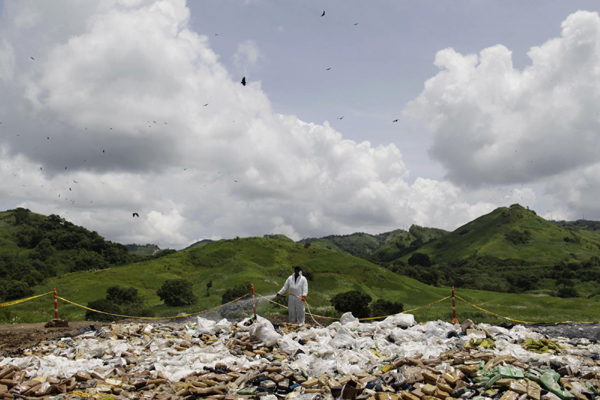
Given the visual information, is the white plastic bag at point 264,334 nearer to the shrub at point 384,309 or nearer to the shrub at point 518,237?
the shrub at point 384,309

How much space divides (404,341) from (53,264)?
67.1m

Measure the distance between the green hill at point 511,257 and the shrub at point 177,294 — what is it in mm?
43659

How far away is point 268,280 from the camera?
37.4 m

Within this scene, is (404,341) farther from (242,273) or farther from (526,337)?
(242,273)

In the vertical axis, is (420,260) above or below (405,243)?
below

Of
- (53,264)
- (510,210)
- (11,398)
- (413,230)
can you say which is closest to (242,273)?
(11,398)

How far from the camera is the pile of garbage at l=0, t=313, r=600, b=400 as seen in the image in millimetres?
6824

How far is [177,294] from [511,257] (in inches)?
3692

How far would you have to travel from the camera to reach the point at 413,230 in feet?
604

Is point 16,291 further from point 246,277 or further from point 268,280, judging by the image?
point 268,280

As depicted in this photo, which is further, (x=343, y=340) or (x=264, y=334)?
(x=343, y=340)

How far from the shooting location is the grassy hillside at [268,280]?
90.8ft

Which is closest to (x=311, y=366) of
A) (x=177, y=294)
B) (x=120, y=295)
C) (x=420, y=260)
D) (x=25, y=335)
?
(x=25, y=335)

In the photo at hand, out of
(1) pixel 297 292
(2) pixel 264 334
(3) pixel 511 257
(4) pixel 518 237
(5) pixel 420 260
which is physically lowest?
(2) pixel 264 334
